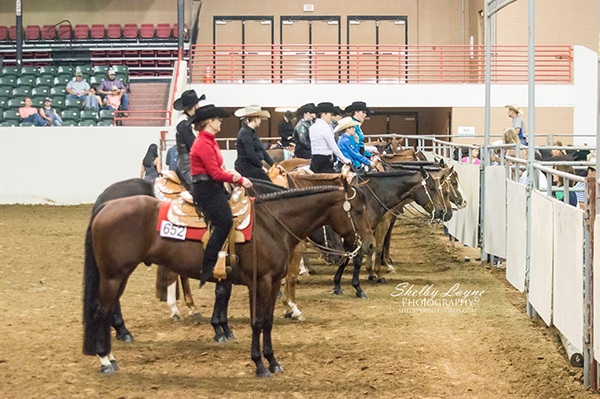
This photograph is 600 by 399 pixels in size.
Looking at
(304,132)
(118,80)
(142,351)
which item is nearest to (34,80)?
(118,80)

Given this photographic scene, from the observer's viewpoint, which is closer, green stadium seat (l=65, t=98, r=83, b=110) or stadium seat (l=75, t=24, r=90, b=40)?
green stadium seat (l=65, t=98, r=83, b=110)

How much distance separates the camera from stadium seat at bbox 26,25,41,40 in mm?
28359

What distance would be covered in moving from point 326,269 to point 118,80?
13.9m

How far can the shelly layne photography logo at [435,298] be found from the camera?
8.59 metres

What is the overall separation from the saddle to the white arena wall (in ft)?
43.7

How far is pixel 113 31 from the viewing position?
28078 millimetres

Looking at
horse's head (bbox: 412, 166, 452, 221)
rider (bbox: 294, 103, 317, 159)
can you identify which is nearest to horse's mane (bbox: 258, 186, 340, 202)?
horse's head (bbox: 412, 166, 452, 221)

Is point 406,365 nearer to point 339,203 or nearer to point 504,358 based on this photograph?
point 504,358

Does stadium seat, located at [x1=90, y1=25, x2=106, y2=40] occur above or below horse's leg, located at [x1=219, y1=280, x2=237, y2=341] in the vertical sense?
above

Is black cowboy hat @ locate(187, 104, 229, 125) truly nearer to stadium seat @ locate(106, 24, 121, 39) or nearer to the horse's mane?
the horse's mane

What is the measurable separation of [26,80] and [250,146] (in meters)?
17.9

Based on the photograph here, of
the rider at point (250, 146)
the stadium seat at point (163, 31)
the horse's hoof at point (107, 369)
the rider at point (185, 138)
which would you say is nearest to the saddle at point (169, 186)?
the rider at point (185, 138)

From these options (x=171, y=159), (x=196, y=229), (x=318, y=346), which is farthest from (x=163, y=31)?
(x=196, y=229)

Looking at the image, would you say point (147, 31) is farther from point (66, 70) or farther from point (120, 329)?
point (120, 329)
